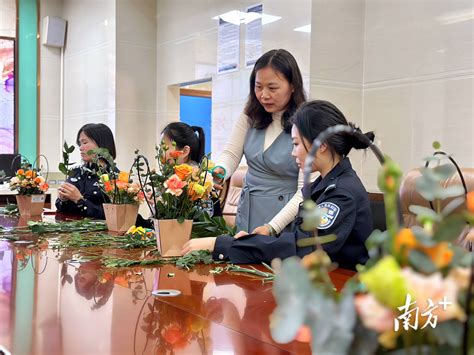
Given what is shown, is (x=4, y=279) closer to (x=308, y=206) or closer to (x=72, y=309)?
(x=72, y=309)

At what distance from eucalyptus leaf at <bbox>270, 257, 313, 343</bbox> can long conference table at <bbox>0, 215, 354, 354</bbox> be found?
0.50 metres

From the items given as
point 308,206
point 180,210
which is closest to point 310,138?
point 180,210

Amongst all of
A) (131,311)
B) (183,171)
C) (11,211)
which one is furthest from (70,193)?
(131,311)

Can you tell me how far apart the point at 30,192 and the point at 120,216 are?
0.87 metres

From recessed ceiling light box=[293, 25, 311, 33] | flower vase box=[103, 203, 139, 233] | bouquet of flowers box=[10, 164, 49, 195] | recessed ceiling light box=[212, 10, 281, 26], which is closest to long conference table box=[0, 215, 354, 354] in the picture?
flower vase box=[103, 203, 139, 233]

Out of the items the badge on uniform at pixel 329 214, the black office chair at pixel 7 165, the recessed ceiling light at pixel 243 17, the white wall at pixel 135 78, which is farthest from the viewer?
the white wall at pixel 135 78

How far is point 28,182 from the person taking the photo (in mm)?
2883

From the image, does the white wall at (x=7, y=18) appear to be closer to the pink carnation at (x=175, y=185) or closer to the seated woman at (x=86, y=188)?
the seated woman at (x=86, y=188)

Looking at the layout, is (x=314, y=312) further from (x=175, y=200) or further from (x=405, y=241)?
(x=175, y=200)

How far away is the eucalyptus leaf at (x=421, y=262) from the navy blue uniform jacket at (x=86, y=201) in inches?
95.3

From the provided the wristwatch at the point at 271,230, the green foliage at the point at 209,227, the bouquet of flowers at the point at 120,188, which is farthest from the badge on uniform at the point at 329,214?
the bouquet of flowers at the point at 120,188

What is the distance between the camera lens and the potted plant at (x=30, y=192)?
113 inches

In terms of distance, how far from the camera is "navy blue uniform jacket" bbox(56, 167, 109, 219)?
3.00m

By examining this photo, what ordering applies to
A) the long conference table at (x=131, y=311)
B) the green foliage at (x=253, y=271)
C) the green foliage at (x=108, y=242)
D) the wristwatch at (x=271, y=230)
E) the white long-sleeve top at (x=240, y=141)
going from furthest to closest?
the white long-sleeve top at (x=240, y=141) → the green foliage at (x=108, y=242) → the wristwatch at (x=271, y=230) → the green foliage at (x=253, y=271) → the long conference table at (x=131, y=311)
